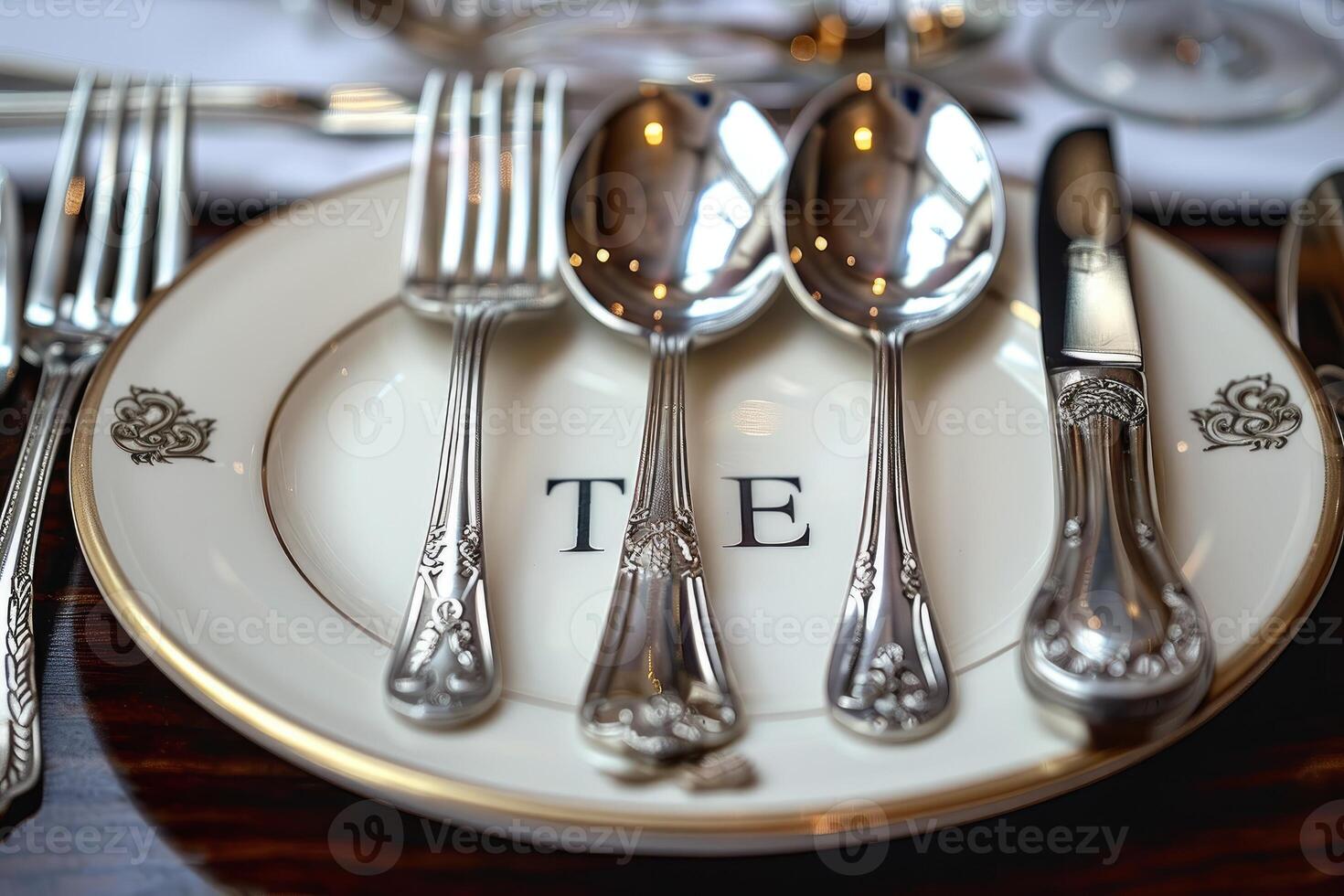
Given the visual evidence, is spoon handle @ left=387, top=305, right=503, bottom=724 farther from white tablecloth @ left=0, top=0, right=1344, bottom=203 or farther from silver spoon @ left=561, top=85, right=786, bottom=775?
white tablecloth @ left=0, top=0, right=1344, bottom=203

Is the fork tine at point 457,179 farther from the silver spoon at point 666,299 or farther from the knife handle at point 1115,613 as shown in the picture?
the knife handle at point 1115,613

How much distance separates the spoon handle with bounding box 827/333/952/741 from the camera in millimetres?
296

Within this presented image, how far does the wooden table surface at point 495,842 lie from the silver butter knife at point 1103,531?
56 mm

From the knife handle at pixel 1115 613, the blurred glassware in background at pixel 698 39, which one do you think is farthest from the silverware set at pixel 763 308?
the blurred glassware in background at pixel 698 39

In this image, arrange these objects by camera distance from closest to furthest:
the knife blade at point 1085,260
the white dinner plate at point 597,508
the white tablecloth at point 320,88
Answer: the white dinner plate at point 597,508, the knife blade at point 1085,260, the white tablecloth at point 320,88

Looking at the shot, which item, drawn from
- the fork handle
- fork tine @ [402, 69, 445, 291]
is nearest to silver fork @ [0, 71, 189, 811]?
the fork handle

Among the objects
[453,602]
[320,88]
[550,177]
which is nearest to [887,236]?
[550,177]

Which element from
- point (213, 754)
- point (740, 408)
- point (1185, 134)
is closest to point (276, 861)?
point (213, 754)

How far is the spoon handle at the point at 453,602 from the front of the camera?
0.30 meters

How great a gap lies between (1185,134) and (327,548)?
0.54m

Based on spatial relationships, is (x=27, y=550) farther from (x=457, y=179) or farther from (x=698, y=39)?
(x=698, y=39)

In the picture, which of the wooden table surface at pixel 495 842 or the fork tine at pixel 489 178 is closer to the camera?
the wooden table surface at pixel 495 842

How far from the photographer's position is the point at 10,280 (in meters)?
0.50

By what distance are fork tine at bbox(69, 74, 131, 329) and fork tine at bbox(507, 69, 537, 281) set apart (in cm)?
20
